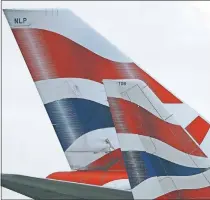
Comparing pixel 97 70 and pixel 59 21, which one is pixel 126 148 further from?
pixel 59 21

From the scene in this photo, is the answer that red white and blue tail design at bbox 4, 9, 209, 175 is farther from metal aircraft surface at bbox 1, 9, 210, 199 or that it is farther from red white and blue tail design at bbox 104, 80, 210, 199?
red white and blue tail design at bbox 104, 80, 210, 199

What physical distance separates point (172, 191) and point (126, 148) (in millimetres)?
1474

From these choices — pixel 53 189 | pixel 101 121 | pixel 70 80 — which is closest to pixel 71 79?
pixel 70 80

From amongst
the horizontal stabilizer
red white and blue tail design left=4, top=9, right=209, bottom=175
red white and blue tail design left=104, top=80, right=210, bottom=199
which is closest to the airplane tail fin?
red white and blue tail design left=4, top=9, right=209, bottom=175

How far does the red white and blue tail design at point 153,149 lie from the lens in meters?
16.5

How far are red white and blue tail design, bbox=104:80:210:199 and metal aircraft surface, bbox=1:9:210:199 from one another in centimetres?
2

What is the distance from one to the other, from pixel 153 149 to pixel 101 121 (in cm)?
805

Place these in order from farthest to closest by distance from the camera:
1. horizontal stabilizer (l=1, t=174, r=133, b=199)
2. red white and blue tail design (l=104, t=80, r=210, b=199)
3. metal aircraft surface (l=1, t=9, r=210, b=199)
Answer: horizontal stabilizer (l=1, t=174, r=133, b=199) → metal aircraft surface (l=1, t=9, r=210, b=199) → red white and blue tail design (l=104, t=80, r=210, b=199)

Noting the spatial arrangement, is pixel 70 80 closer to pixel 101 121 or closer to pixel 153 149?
pixel 101 121

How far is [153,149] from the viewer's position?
16797 mm

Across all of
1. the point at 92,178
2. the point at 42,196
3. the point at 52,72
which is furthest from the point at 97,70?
the point at 42,196

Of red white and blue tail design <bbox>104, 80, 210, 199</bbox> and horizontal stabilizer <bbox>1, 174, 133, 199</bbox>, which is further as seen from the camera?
horizontal stabilizer <bbox>1, 174, 133, 199</bbox>

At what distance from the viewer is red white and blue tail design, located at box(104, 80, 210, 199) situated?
16.5 m

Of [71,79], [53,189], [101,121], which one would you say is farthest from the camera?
[71,79]
